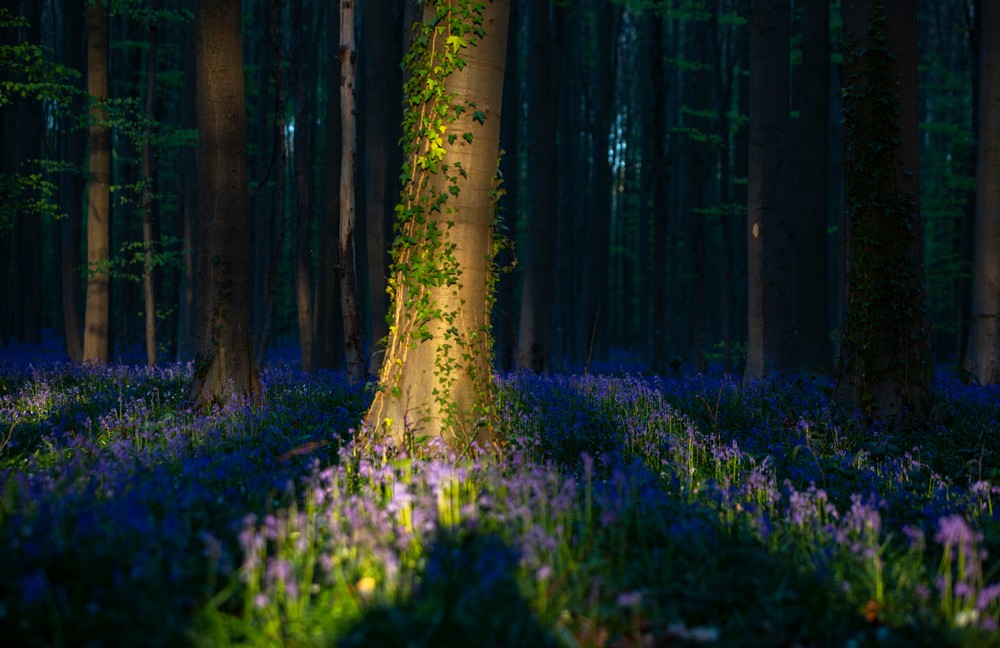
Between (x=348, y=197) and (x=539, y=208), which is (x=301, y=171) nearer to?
(x=348, y=197)

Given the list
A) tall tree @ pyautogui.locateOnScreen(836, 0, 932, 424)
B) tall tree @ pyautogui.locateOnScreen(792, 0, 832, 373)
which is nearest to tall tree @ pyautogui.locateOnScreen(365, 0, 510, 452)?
tall tree @ pyautogui.locateOnScreen(836, 0, 932, 424)

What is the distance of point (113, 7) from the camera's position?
15.6m

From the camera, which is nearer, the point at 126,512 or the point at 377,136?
the point at 126,512

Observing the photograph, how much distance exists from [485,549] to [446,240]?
3.10 meters

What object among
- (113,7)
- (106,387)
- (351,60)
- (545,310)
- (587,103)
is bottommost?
(106,387)

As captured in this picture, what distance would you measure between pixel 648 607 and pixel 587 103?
34765 millimetres

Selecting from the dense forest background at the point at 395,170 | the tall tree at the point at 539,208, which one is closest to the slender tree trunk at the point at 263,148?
the dense forest background at the point at 395,170

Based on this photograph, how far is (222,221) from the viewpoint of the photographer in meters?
8.97

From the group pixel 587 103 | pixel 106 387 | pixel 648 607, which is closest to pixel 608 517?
pixel 648 607

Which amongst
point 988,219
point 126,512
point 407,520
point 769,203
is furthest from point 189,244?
point 988,219

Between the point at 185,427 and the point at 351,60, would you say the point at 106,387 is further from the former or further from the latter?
the point at 351,60

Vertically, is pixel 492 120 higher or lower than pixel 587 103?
lower

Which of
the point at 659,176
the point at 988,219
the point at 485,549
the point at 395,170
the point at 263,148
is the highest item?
the point at 263,148

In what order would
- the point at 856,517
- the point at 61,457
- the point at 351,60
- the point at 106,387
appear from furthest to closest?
the point at 351,60 < the point at 106,387 < the point at 61,457 < the point at 856,517
